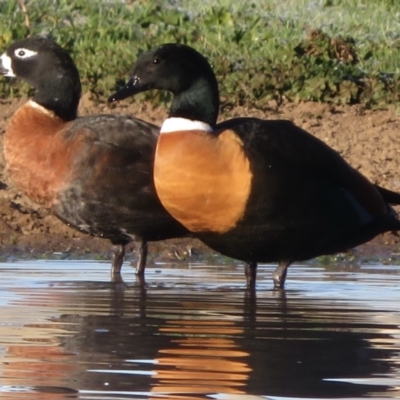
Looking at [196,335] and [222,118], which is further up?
[222,118]

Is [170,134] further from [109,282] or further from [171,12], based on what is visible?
[171,12]

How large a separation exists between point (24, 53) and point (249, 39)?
13.6 feet

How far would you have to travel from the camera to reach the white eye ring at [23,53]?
10992 millimetres

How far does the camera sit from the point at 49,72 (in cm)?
1090

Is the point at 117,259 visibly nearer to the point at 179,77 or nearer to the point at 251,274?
the point at 251,274

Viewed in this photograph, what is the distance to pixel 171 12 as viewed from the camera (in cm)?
1555

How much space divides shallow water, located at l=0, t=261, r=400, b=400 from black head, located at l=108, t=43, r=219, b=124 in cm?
100

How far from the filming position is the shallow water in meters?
5.48

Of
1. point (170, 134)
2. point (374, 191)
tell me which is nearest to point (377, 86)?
point (374, 191)

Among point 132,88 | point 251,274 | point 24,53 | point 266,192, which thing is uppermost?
point 24,53

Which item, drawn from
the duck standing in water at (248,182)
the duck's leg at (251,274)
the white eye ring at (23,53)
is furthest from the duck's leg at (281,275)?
the white eye ring at (23,53)

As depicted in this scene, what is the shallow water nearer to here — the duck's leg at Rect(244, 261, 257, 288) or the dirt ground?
the duck's leg at Rect(244, 261, 257, 288)

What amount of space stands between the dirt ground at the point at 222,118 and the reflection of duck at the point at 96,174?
0.88 metres

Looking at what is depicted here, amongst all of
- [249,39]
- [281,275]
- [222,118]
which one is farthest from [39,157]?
[249,39]
